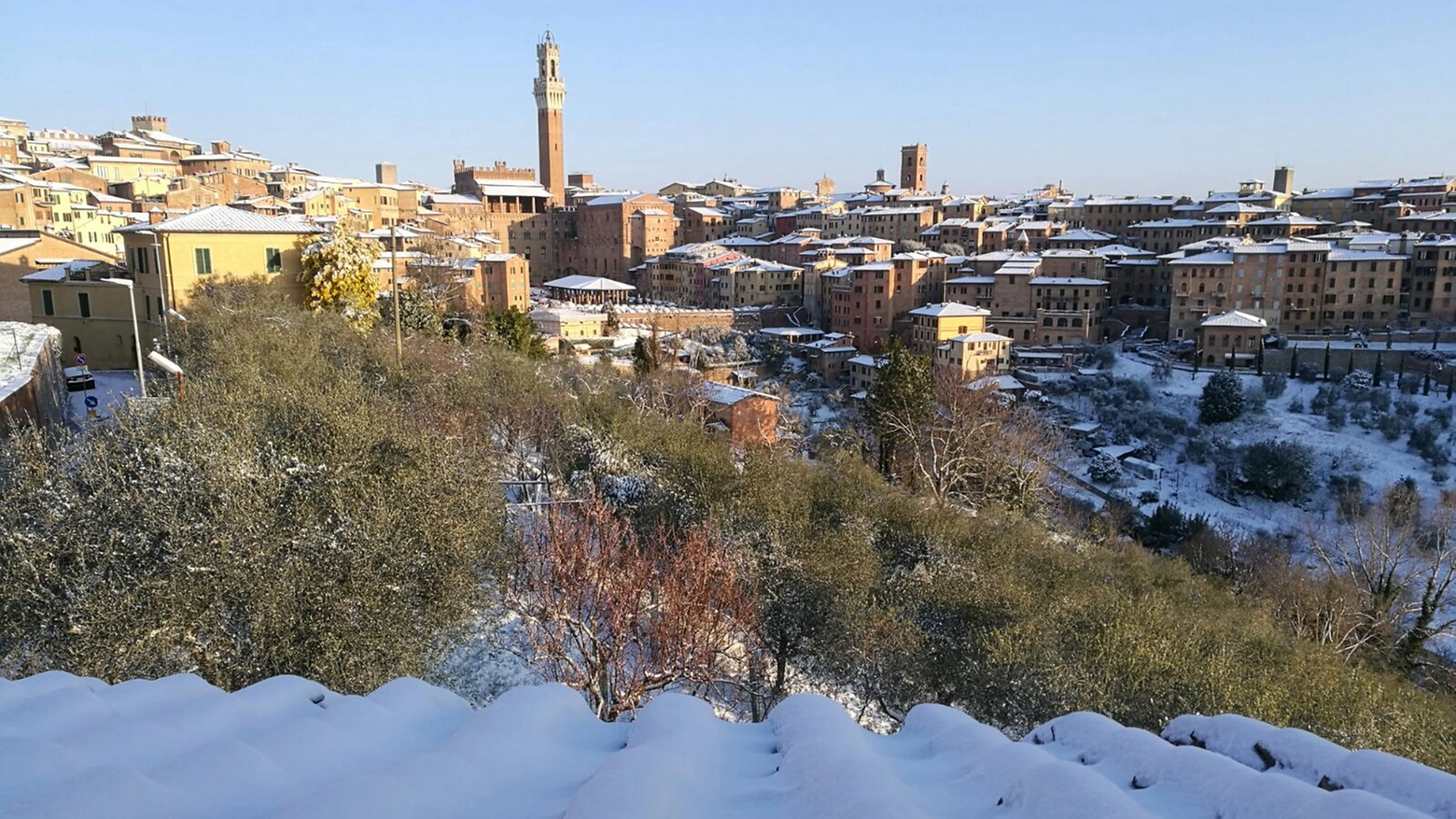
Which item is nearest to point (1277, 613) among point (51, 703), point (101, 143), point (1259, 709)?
point (1259, 709)

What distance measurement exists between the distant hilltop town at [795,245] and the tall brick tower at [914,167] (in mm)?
11560

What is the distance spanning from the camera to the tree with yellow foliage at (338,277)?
2277cm

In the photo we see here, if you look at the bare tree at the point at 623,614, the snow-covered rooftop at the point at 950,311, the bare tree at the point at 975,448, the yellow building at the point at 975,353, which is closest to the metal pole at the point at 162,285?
the bare tree at the point at 623,614

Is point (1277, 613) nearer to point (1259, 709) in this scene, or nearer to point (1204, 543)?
point (1204, 543)

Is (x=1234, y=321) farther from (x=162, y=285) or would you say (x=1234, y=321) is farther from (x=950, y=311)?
(x=162, y=285)

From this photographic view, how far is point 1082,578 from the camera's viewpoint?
1330cm

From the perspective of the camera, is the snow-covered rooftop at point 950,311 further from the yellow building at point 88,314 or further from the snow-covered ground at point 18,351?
the snow-covered ground at point 18,351

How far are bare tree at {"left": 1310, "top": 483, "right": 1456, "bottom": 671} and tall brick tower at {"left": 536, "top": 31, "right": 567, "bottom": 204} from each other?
212ft

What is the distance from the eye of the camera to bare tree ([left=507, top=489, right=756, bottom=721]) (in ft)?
31.7

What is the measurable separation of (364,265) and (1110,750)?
24420 mm

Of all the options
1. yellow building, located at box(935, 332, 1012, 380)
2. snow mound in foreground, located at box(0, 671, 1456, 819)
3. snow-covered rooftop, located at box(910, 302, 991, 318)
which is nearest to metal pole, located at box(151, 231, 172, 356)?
snow mound in foreground, located at box(0, 671, 1456, 819)

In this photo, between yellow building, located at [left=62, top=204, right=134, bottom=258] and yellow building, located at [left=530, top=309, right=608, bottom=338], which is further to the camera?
yellow building, located at [left=62, top=204, right=134, bottom=258]

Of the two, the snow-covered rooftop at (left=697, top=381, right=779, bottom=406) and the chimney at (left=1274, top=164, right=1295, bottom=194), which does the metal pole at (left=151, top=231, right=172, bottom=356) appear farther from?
the chimney at (left=1274, top=164, right=1295, bottom=194)

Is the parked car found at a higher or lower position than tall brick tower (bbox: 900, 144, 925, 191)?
lower
